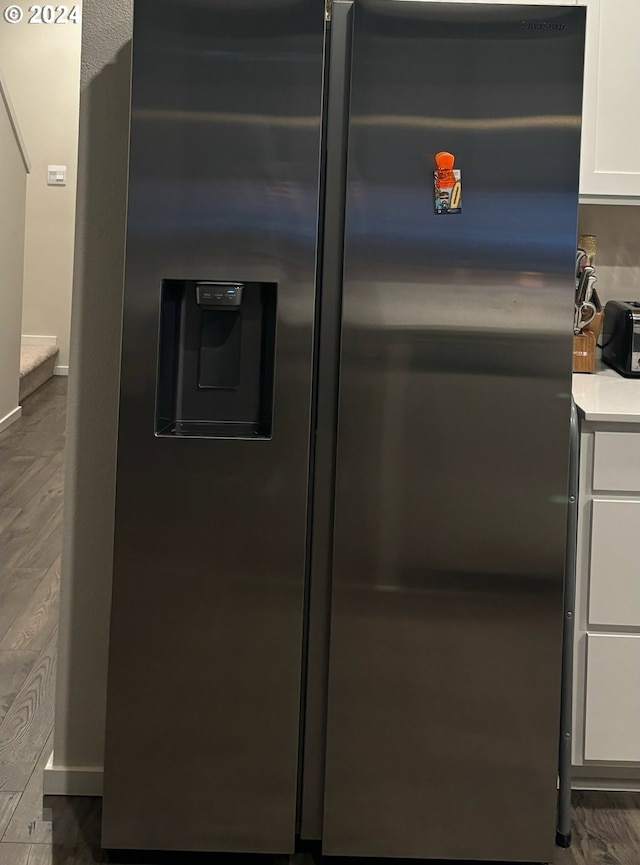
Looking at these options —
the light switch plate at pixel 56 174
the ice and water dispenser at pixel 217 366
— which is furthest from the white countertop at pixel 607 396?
the light switch plate at pixel 56 174

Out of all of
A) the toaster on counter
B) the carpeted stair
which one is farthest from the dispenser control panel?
the carpeted stair

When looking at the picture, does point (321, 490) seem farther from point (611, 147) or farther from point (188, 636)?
point (611, 147)

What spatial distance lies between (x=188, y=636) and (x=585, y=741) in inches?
39.1

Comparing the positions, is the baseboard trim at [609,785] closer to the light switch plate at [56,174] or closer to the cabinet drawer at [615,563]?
the cabinet drawer at [615,563]

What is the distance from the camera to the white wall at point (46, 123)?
713cm

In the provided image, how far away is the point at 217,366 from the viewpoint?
1924 mm

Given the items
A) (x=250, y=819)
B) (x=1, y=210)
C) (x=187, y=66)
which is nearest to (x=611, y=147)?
(x=187, y=66)

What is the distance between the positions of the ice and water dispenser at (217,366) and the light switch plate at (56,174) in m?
5.78

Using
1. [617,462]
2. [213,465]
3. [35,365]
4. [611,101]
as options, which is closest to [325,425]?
[213,465]

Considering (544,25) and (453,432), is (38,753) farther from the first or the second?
(544,25)

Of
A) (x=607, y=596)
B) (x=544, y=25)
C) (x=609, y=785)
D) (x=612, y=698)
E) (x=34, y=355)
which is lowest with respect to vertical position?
(x=609, y=785)

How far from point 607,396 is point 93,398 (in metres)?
1.21

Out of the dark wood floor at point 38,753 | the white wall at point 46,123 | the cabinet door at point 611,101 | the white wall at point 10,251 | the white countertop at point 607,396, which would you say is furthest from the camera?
the white wall at point 46,123

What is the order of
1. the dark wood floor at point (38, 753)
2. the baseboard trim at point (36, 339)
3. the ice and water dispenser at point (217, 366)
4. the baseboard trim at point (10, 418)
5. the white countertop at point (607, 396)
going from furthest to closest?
the baseboard trim at point (36, 339), the baseboard trim at point (10, 418), the white countertop at point (607, 396), the dark wood floor at point (38, 753), the ice and water dispenser at point (217, 366)
